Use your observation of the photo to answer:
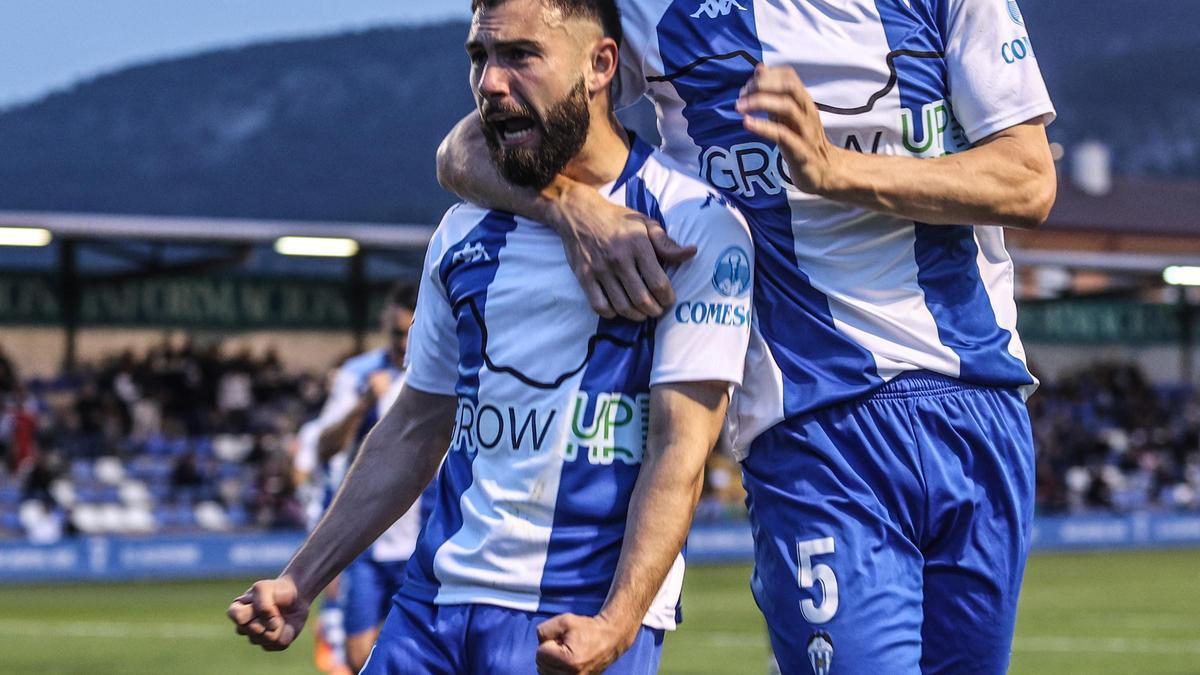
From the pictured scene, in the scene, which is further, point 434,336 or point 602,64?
point 434,336

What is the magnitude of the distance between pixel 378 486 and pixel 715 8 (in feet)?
3.70

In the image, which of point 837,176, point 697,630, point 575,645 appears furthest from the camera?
point 697,630

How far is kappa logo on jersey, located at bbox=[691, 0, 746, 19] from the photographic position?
3324 millimetres

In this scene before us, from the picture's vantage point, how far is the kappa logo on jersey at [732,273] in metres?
3.11

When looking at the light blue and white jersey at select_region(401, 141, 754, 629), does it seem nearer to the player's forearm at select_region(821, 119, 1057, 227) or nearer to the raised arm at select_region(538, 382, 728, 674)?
the raised arm at select_region(538, 382, 728, 674)

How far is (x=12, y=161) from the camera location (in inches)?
3492

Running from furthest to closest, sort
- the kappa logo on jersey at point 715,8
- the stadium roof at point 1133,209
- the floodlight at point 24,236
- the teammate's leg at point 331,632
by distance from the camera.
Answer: the stadium roof at point 1133,209
the floodlight at point 24,236
the teammate's leg at point 331,632
the kappa logo on jersey at point 715,8

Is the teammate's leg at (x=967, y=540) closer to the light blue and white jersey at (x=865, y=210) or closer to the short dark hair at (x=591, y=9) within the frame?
the light blue and white jersey at (x=865, y=210)

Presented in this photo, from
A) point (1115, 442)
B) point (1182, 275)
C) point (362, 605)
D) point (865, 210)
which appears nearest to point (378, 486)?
point (865, 210)

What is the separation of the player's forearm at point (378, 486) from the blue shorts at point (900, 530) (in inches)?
26.8

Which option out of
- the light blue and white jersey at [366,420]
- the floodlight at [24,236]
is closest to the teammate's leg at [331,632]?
the light blue and white jersey at [366,420]

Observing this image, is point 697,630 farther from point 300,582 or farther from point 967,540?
point 967,540

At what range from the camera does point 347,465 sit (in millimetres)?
8969

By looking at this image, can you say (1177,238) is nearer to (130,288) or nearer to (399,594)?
(130,288)
